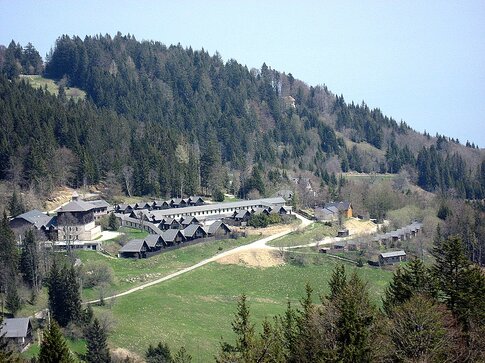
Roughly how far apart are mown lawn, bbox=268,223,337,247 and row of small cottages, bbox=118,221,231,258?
610cm

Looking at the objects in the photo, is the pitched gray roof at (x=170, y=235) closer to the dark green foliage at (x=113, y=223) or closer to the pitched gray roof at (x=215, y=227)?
the pitched gray roof at (x=215, y=227)

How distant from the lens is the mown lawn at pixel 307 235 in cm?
6312

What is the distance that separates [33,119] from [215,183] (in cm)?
2662

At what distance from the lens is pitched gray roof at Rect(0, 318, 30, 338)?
3419 centimetres

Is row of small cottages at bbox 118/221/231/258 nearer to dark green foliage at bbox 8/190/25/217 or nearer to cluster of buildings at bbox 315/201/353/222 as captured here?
dark green foliage at bbox 8/190/25/217

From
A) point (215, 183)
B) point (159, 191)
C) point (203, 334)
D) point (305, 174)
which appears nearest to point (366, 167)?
point (305, 174)

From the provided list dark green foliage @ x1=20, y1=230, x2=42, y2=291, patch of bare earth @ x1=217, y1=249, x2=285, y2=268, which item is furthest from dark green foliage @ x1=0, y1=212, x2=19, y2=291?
patch of bare earth @ x1=217, y1=249, x2=285, y2=268

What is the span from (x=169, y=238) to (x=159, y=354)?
2465cm

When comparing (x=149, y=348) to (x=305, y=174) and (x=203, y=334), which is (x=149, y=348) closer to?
(x=203, y=334)

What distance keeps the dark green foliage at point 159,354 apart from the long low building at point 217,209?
107 feet

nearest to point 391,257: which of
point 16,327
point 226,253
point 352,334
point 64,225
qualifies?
point 226,253

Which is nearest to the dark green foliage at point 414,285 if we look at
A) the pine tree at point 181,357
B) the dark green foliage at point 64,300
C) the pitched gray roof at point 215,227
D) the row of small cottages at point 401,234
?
the pine tree at point 181,357

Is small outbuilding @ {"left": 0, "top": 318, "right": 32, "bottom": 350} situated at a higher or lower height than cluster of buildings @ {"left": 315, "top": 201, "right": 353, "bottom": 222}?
lower

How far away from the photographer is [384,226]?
244ft
